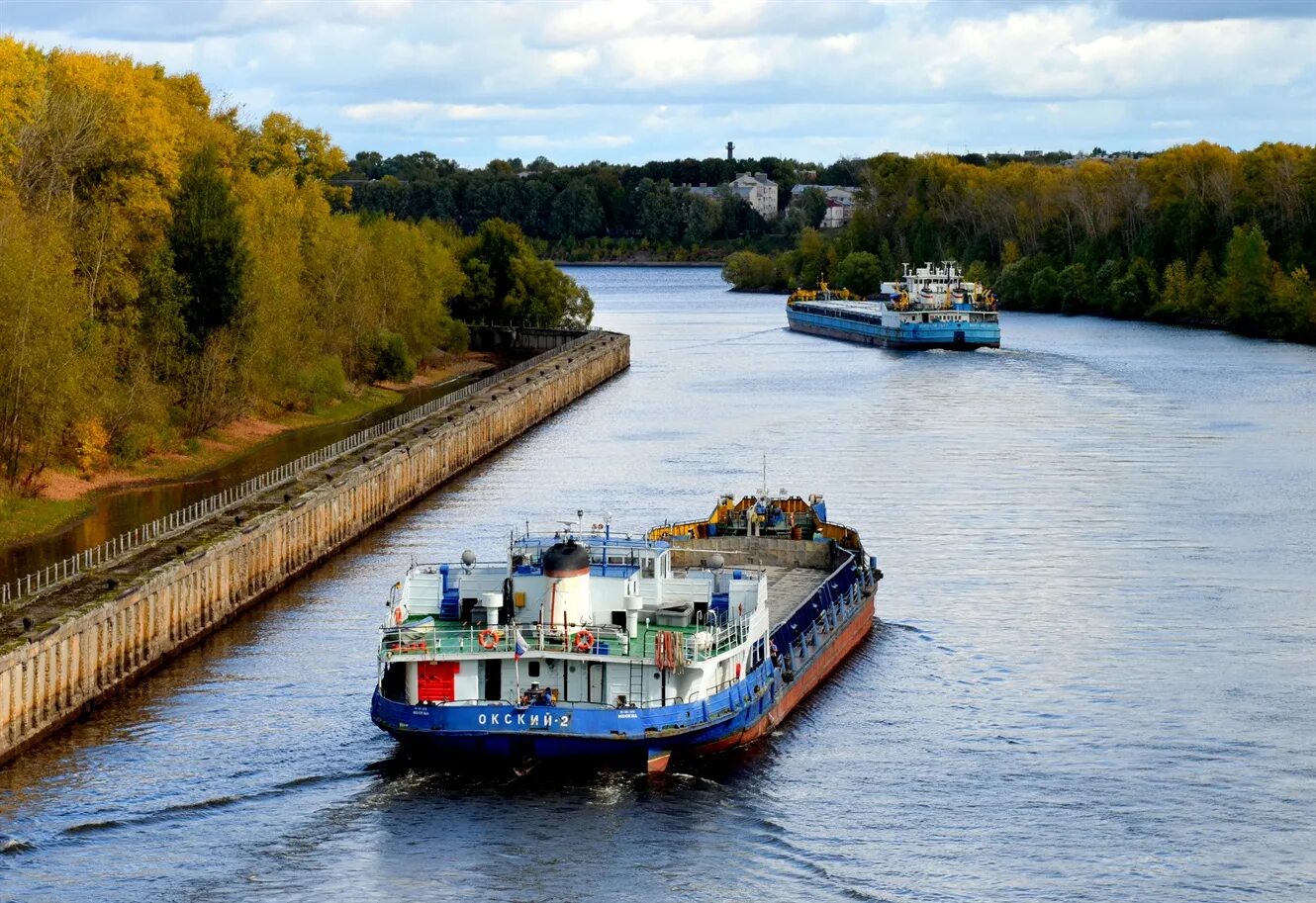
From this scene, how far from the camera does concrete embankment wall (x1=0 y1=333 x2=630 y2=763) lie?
49.4 m

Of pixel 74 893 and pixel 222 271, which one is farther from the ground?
pixel 222 271

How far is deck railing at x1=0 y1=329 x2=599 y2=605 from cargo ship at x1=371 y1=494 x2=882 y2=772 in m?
13.3

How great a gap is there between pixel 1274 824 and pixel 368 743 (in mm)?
21318

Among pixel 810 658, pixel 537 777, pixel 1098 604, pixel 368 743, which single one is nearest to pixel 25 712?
pixel 368 743

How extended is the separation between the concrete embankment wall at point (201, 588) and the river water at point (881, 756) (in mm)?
939

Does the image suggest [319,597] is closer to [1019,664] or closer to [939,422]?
[1019,664]

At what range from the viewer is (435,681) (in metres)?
47.3

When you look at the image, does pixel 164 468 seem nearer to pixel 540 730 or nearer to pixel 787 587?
pixel 787 587

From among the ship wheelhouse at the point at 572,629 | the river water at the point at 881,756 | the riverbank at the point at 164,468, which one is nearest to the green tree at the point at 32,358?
the riverbank at the point at 164,468

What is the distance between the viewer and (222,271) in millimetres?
105250

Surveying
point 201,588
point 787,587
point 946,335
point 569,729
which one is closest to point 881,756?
point 569,729

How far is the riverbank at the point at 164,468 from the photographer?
3115 inches

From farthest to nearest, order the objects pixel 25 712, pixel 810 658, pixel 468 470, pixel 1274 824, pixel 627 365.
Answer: pixel 627 365, pixel 468 470, pixel 810 658, pixel 25 712, pixel 1274 824

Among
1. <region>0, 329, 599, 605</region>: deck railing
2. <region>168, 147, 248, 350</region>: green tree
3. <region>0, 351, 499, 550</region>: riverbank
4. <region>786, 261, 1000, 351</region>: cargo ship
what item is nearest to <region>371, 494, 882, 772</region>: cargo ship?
<region>0, 329, 599, 605</region>: deck railing
